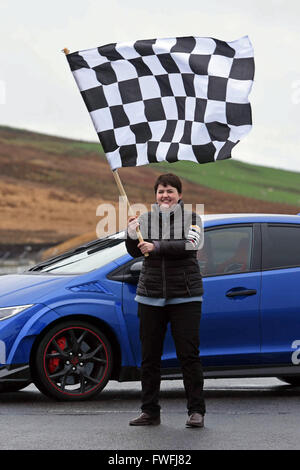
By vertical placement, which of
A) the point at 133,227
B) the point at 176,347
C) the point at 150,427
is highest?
the point at 133,227

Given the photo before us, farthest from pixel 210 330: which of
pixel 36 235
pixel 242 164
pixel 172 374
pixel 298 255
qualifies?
pixel 242 164

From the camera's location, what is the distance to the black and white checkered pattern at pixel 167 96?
6.84 metres

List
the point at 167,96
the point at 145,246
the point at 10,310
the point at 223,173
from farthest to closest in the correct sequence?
the point at 223,173, the point at 10,310, the point at 167,96, the point at 145,246

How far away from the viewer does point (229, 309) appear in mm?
7637

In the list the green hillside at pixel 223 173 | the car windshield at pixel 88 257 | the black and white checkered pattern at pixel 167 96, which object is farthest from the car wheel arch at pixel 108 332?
the green hillside at pixel 223 173

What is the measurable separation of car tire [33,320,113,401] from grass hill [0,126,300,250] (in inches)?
1865

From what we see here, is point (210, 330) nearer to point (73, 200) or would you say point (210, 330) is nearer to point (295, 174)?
point (73, 200)

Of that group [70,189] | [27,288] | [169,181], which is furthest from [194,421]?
[70,189]

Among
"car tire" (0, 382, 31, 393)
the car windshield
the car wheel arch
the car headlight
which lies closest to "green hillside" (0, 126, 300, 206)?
A: the car windshield

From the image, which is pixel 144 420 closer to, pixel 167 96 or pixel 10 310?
pixel 10 310

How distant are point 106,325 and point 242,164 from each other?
246 feet

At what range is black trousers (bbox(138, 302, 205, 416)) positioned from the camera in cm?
636

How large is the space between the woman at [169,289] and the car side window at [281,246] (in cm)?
163

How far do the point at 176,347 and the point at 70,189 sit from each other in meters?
55.3
